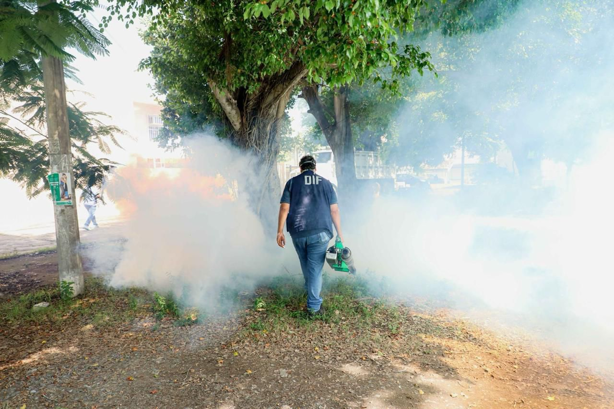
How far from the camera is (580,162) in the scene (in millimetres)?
10227

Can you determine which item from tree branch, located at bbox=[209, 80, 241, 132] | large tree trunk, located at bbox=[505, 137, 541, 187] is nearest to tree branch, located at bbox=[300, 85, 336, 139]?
tree branch, located at bbox=[209, 80, 241, 132]

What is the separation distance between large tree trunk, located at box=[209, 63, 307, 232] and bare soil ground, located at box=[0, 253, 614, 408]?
94.9 inches

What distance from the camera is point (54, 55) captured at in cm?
369

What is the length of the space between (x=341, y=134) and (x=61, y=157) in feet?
28.0

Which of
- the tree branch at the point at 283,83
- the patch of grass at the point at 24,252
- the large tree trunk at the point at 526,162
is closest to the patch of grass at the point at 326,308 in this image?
the tree branch at the point at 283,83

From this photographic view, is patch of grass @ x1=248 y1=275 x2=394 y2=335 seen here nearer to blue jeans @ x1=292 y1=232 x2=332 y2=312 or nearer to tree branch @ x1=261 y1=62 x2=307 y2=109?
blue jeans @ x1=292 y1=232 x2=332 y2=312

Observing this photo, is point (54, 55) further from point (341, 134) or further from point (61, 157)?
point (341, 134)

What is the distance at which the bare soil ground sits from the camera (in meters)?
3.01

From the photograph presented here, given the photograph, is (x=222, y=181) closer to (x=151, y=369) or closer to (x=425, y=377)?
(x=151, y=369)

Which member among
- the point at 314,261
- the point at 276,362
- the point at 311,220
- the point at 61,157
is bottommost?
the point at 276,362

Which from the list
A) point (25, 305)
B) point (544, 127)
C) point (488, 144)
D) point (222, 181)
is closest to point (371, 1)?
point (222, 181)

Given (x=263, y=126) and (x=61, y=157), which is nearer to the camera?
(x=61, y=157)

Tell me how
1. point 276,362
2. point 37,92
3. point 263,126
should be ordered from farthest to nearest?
1. point 263,126
2. point 37,92
3. point 276,362

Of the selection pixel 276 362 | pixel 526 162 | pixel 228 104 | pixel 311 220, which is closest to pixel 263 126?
pixel 228 104
